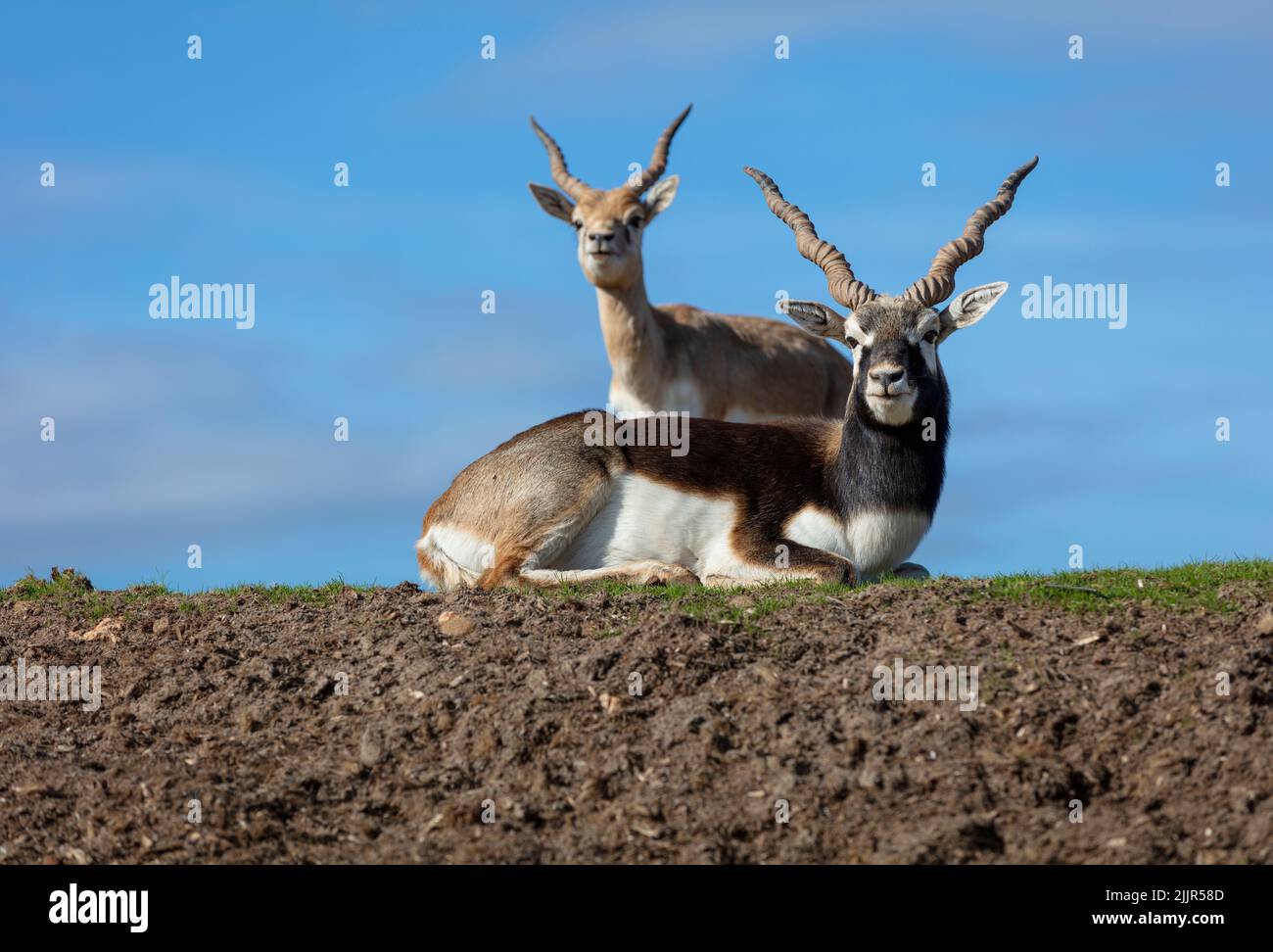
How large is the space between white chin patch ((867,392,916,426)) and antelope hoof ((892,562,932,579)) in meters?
1.38

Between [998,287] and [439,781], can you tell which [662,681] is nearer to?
[439,781]

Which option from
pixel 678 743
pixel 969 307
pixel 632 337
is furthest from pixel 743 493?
pixel 632 337

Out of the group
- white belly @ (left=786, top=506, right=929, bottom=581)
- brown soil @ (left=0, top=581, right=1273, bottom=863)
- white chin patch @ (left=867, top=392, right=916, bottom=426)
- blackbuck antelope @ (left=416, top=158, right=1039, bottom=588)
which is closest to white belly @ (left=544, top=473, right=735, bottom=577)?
blackbuck antelope @ (left=416, top=158, right=1039, bottom=588)

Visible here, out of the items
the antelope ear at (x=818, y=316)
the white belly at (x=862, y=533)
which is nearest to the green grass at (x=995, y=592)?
the white belly at (x=862, y=533)

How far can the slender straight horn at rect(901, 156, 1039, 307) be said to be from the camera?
42.1ft

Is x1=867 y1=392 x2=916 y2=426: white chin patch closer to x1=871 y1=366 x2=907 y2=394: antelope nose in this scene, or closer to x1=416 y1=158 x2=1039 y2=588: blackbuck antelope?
x1=416 y1=158 x2=1039 y2=588: blackbuck antelope

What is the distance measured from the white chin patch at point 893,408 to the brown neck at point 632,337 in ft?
27.8

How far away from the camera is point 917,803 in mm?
7781

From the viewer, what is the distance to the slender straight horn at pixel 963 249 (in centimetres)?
1283

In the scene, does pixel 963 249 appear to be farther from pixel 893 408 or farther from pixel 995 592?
pixel 995 592

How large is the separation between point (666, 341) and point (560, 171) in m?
2.85

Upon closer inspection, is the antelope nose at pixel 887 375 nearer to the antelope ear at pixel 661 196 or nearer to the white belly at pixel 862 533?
the white belly at pixel 862 533
